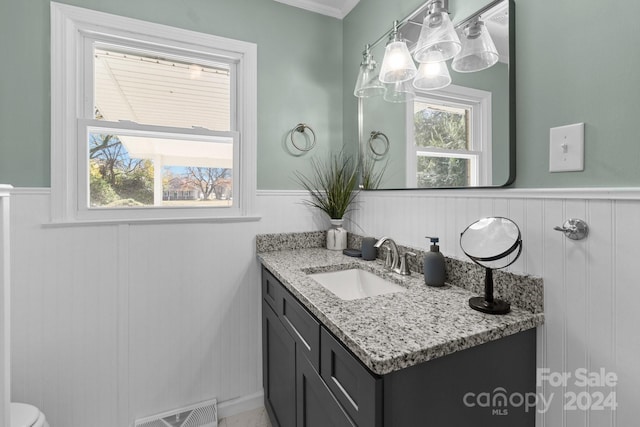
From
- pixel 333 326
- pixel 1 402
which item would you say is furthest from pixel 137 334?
pixel 333 326

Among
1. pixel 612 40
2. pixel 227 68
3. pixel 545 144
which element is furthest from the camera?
pixel 227 68

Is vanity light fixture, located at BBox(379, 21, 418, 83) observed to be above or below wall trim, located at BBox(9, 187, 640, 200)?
above

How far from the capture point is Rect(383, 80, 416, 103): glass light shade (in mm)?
1367

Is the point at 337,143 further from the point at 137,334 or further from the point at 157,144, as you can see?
the point at 137,334

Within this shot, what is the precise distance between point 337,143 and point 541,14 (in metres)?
1.23

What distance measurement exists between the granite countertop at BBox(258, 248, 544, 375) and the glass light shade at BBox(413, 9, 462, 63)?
2.96 feet

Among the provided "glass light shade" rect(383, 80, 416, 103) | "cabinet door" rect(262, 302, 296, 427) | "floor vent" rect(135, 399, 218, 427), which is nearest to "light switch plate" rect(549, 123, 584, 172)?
"glass light shade" rect(383, 80, 416, 103)

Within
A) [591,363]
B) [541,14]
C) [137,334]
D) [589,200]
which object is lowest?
[137,334]

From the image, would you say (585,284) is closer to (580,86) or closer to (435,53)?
(580,86)

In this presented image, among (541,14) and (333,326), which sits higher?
(541,14)

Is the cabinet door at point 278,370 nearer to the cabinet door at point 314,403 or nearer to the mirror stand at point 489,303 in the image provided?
the cabinet door at point 314,403

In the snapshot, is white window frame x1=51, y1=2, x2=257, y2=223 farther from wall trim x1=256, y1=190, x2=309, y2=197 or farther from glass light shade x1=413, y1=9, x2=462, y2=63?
glass light shade x1=413, y1=9, x2=462, y2=63

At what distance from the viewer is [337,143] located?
2.01 m

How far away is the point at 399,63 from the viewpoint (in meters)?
1.33
